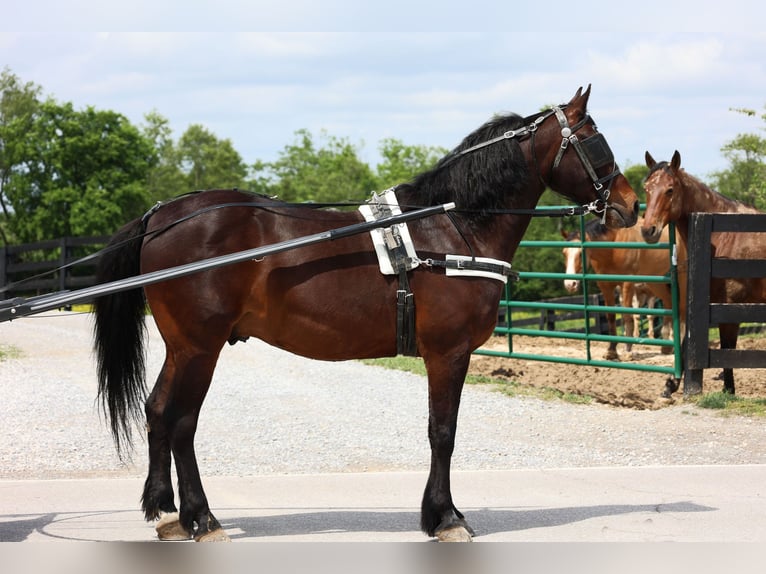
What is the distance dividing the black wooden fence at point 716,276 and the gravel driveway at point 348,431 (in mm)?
659

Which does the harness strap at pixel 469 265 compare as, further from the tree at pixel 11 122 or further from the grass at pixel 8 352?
the tree at pixel 11 122

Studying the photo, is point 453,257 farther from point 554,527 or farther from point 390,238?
point 554,527

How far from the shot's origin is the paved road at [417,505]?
16.2ft

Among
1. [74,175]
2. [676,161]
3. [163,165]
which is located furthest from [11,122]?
[676,161]

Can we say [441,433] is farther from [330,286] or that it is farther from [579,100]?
[579,100]

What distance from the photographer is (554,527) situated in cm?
508

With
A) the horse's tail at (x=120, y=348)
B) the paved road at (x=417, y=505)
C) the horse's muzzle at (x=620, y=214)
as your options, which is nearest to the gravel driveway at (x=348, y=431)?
the paved road at (x=417, y=505)

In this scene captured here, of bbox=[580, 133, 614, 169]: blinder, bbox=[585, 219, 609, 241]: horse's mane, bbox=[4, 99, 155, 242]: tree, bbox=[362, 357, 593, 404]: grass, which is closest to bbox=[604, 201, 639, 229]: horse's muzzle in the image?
bbox=[580, 133, 614, 169]: blinder

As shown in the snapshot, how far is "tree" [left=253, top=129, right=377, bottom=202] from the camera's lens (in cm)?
5269

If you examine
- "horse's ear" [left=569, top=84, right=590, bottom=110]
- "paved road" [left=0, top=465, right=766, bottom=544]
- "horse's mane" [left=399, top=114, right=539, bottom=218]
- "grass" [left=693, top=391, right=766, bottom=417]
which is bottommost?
"paved road" [left=0, top=465, right=766, bottom=544]

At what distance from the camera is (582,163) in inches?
204

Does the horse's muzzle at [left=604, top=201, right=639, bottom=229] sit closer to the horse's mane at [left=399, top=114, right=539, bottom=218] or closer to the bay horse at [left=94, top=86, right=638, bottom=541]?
the bay horse at [left=94, top=86, right=638, bottom=541]

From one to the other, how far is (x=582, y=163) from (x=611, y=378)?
6367mm

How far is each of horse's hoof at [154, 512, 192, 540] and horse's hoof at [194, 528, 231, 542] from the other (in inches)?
4.8
